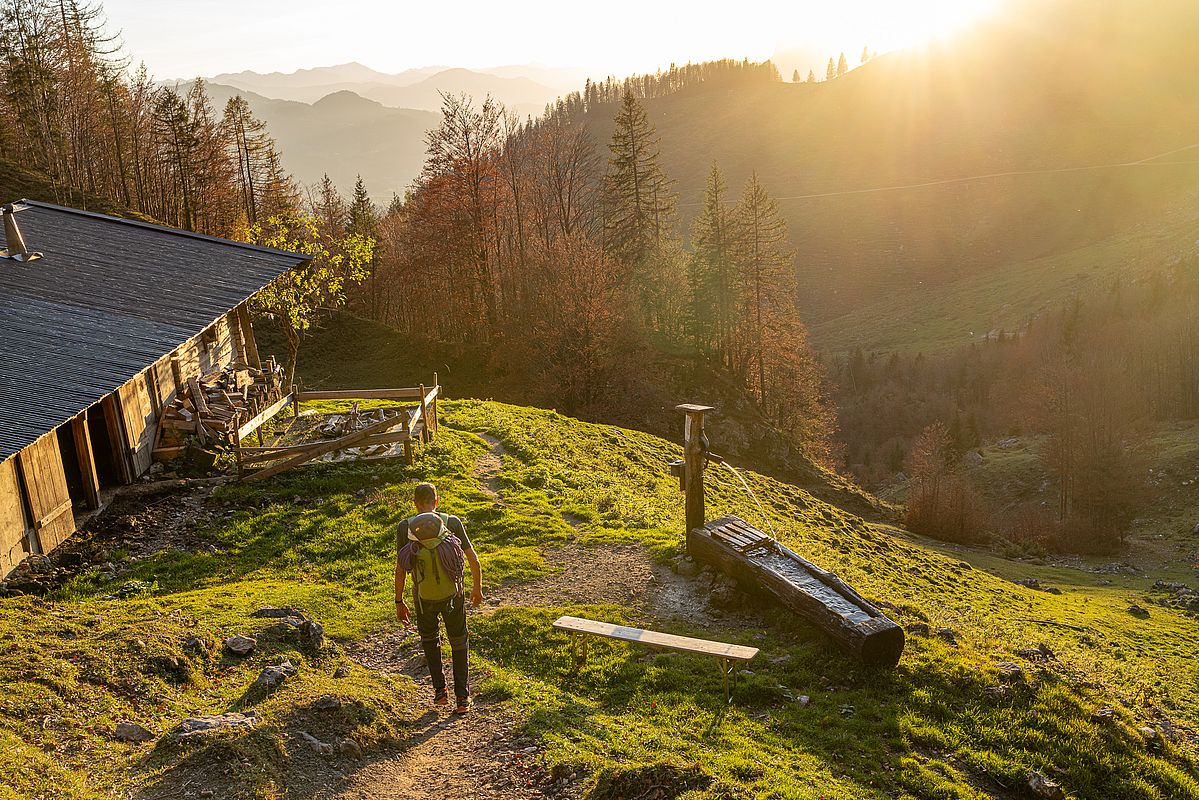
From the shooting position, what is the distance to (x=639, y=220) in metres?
62.2

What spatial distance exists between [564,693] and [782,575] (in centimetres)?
457

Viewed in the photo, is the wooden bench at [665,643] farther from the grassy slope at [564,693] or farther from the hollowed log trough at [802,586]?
the hollowed log trough at [802,586]

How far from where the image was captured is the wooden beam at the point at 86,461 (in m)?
17.9

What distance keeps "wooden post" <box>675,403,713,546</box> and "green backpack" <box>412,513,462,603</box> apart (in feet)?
20.2

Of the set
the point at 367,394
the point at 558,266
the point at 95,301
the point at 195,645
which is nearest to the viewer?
the point at 195,645

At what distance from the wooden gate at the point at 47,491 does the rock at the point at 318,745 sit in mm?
11228

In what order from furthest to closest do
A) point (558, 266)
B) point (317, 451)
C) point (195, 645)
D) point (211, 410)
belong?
point (558, 266) < point (211, 410) < point (317, 451) < point (195, 645)

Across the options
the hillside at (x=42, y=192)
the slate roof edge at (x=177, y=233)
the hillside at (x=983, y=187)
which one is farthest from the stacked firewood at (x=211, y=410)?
the hillside at (x=983, y=187)

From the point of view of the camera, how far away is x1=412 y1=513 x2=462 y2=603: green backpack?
9.08 meters

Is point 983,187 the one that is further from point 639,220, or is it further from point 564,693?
point 564,693

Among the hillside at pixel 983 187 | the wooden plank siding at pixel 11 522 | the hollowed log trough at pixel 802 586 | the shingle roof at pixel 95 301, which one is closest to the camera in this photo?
the hollowed log trough at pixel 802 586

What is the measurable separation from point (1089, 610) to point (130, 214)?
2824 inches

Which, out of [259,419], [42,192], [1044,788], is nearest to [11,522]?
[259,419]

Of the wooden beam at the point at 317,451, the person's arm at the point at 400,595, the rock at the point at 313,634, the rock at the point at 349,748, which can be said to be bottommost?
the wooden beam at the point at 317,451
